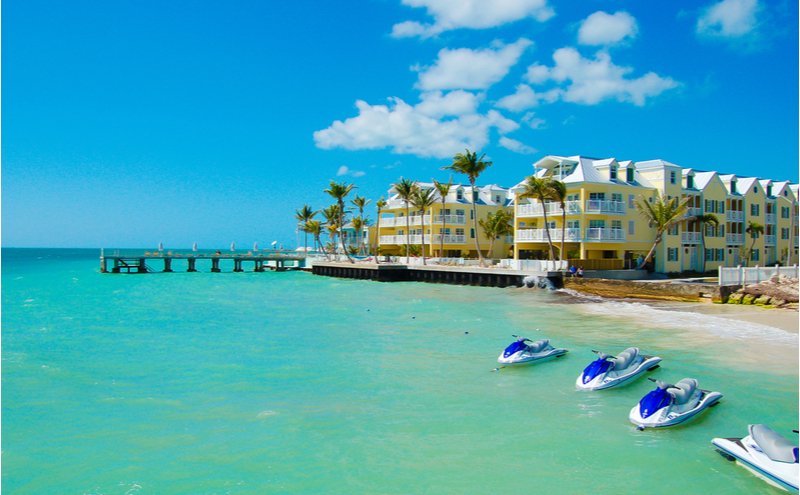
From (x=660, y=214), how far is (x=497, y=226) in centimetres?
1892

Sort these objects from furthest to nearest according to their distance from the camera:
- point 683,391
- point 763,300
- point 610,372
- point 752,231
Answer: point 752,231
point 763,300
point 610,372
point 683,391

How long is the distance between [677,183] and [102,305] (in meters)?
47.0

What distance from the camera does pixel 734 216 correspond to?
4872 centimetres

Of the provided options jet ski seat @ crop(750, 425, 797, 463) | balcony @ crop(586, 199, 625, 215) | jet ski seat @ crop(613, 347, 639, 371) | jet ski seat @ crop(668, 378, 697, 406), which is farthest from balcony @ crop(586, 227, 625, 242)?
jet ski seat @ crop(750, 425, 797, 463)

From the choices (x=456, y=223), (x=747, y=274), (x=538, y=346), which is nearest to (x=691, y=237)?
(x=747, y=274)

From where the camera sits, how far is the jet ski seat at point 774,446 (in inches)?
329

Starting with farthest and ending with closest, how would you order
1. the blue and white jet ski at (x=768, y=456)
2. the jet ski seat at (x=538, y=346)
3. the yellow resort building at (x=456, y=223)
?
the yellow resort building at (x=456, y=223) → the jet ski seat at (x=538, y=346) → the blue and white jet ski at (x=768, y=456)

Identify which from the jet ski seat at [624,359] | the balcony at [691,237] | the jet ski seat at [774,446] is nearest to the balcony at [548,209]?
the balcony at [691,237]

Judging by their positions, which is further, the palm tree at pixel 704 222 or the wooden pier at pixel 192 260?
the wooden pier at pixel 192 260

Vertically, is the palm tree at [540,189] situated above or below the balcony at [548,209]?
above

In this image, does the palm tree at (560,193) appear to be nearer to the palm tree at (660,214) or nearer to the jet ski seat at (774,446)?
the palm tree at (660,214)

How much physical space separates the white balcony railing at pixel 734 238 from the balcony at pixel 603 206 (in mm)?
14734

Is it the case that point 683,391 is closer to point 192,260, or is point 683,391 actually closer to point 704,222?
point 704,222

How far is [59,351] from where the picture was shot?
19.4 meters
